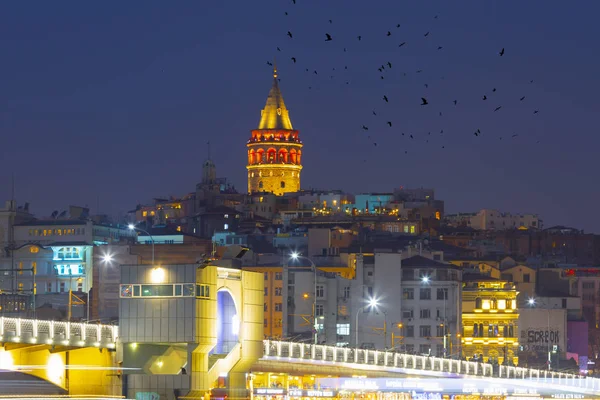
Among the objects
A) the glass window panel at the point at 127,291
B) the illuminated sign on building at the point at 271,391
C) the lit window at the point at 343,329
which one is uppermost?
the glass window panel at the point at 127,291

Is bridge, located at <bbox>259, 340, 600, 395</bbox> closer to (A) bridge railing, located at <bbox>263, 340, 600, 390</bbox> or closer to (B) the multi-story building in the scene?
(A) bridge railing, located at <bbox>263, 340, 600, 390</bbox>

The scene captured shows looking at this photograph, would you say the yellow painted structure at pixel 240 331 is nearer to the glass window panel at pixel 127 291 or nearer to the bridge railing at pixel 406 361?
the glass window panel at pixel 127 291

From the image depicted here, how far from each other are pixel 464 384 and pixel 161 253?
245 feet

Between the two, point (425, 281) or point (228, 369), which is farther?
point (425, 281)

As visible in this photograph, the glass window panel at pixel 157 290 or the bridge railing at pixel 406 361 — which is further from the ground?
the glass window panel at pixel 157 290

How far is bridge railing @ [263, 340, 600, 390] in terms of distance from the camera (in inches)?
4107

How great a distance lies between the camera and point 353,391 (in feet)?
356

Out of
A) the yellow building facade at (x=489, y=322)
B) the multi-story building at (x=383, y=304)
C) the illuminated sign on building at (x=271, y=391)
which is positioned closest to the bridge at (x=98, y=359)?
the illuminated sign on building at (x=271, y=391)

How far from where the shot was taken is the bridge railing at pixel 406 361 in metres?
104

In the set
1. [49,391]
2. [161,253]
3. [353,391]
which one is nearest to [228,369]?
[353,391]

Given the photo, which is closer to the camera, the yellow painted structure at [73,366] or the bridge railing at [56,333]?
the bridge railing at [56,333]

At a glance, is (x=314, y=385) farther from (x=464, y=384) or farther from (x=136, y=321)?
(x=136, y=321)

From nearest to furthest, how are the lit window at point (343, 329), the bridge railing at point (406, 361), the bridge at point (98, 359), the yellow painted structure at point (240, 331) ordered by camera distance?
the bridge at point (98, 359) < the yellow painted structure at point (240, 331) < the bridge railing at point (406, 361) < the lit window at point (343, 329)

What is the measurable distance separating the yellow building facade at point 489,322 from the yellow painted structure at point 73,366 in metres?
77.7
